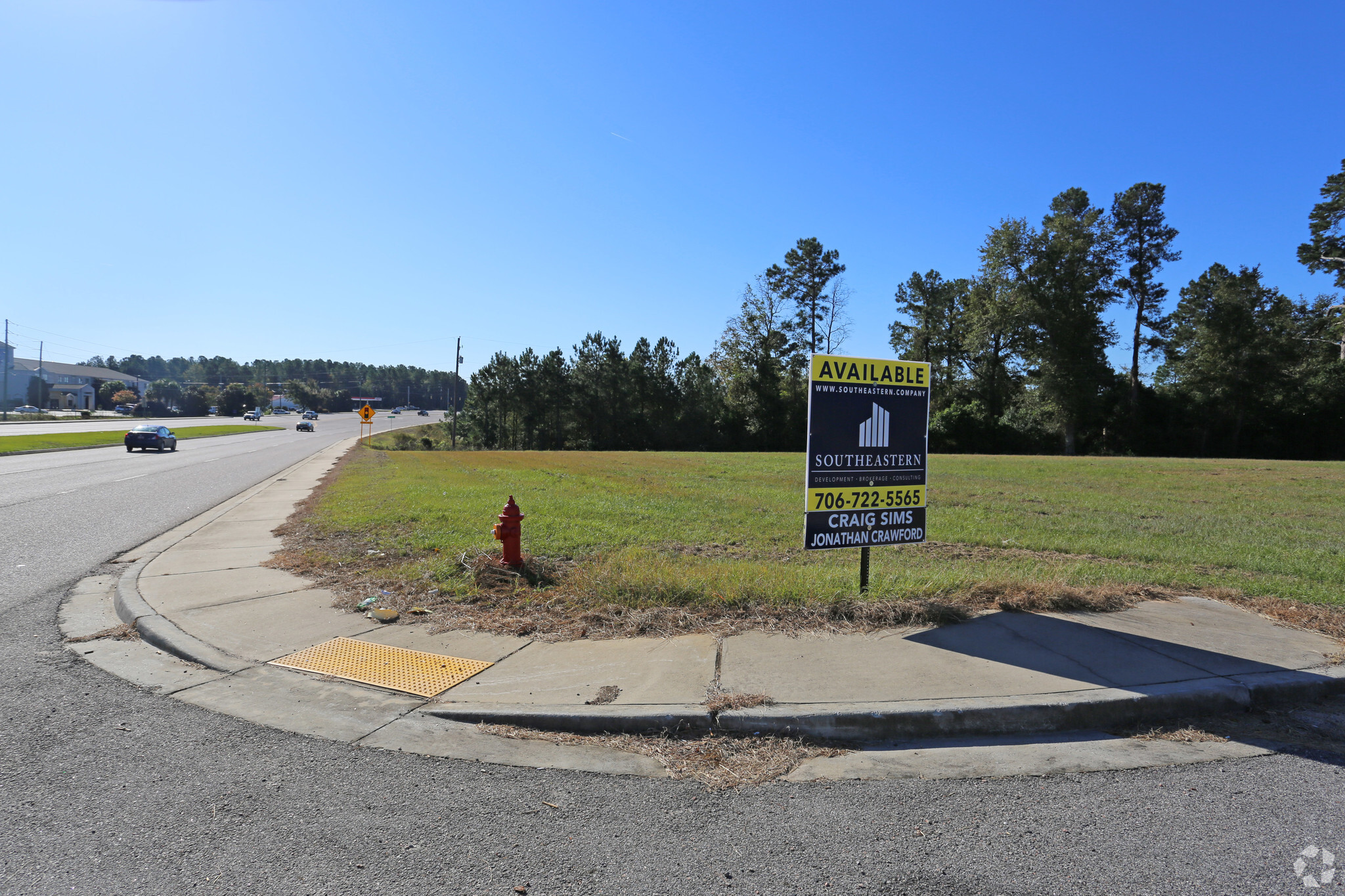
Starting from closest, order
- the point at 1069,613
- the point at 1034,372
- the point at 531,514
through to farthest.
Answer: the point at 1069,613, the point at 531,514, the point at 1034,372

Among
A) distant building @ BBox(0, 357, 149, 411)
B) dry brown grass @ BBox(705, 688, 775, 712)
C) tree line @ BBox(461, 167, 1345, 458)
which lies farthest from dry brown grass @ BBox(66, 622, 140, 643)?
distant building @ BBox(0, 357, 149, 411)

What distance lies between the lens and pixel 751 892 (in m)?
2.61

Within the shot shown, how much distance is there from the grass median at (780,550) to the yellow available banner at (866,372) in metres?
1.95

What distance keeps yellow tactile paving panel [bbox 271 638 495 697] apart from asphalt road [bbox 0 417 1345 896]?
0.80 meters

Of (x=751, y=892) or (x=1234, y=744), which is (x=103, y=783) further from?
(x=1234, y=744)

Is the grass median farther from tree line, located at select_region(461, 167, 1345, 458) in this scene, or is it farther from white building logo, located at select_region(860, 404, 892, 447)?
tree line, located at select_region(461, 167, 1345, 458)

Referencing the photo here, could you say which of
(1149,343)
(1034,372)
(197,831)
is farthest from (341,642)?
(1149,343)

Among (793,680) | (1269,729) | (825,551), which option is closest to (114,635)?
(793,680)

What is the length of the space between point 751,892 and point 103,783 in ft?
10.4

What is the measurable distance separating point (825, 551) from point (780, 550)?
707mm

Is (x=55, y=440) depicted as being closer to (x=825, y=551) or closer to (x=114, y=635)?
(x=114, y=635)

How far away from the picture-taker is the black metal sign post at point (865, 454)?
20.2 feet

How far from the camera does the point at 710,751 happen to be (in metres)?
3.78

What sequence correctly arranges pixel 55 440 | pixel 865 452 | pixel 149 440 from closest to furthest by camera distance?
pixel 865 452, pixel 149 440, pixel 55 440
